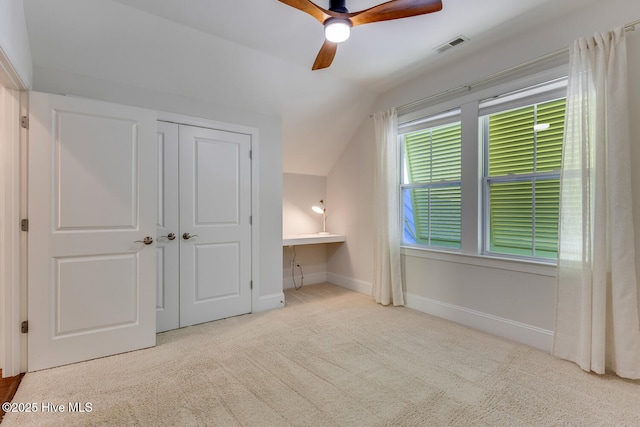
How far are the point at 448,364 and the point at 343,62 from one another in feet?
9.86

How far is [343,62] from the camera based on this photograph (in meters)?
3.15

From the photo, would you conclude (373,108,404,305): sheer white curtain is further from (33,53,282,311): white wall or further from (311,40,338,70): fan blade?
(311,40,338,70): fan blade

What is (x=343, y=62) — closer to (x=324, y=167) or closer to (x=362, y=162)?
(x=362, y=162)

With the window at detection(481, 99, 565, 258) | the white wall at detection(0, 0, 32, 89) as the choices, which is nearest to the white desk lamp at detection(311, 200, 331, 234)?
the window at detection(481, 99, 565, 258)

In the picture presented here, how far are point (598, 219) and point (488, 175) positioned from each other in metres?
1.01

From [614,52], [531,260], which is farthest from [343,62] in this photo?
[531,260]

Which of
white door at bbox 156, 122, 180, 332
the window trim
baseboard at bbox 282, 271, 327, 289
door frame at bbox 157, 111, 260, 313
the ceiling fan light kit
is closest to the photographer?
the ceiling fan light kit

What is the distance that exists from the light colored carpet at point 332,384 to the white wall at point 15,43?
2.05m

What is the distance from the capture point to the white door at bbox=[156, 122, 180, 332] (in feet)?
9.32

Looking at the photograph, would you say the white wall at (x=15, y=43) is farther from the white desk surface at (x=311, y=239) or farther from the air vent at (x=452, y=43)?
the air vent at (x=452, y=43)

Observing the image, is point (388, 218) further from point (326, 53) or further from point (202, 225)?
point (202, 225)

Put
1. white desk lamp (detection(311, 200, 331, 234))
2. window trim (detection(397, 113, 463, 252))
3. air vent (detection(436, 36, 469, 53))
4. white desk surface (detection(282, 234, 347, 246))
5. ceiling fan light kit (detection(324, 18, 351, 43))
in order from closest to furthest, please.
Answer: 1. ceiling fan light kit (detection(324, 18, 351, 43))
2. air vent (detection(436, 36, 469, 53))
3. window trim (detection(397, 113, 463, 252))
4. white desk surface (detection(282, 234, 347, 246))
5. white desk lamp (detection(311, 200, 331, 234))

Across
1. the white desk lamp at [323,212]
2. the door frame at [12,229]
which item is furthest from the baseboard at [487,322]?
the door frame at [12,229]

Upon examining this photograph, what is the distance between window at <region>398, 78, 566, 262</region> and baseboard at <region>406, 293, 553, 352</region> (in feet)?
1.99
